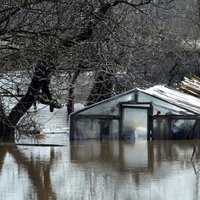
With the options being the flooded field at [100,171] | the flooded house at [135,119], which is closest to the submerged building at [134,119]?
the flooded house at [135,119]

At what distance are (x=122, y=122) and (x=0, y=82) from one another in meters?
9.74

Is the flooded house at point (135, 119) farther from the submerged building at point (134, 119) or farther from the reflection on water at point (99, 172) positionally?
the reflection on water at point (99, 172)

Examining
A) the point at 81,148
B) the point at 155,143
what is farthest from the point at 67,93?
the point at 155,143

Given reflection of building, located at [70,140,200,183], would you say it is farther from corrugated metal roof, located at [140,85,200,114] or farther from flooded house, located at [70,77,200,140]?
corrugated metal roof, located at [140,85,200,114]

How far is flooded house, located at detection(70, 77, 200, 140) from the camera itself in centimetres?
1670

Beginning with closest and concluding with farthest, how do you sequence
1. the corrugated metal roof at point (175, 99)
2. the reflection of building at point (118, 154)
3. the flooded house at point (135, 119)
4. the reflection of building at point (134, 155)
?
1. the reflection of building at point (134, 155)
2. the reflection of building at point (118, 154)
3. the flooded house at point (135, 119)
4. the corrugated metal roof at point (175, 99)

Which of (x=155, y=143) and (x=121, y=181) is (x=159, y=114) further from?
(x=121, y=181)

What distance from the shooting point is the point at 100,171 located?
1076cm

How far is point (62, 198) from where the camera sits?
8312mm

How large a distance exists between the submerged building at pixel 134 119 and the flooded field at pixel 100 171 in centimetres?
81

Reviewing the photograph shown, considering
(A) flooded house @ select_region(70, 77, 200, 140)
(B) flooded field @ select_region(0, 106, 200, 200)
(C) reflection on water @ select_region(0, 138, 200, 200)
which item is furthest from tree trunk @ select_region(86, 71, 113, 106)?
(C) reflection on water @ select_region(0, 138, 200, 200)

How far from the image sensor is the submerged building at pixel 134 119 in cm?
1672

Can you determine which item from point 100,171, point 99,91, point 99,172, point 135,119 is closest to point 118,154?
point 100,171

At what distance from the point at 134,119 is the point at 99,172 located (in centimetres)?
657
